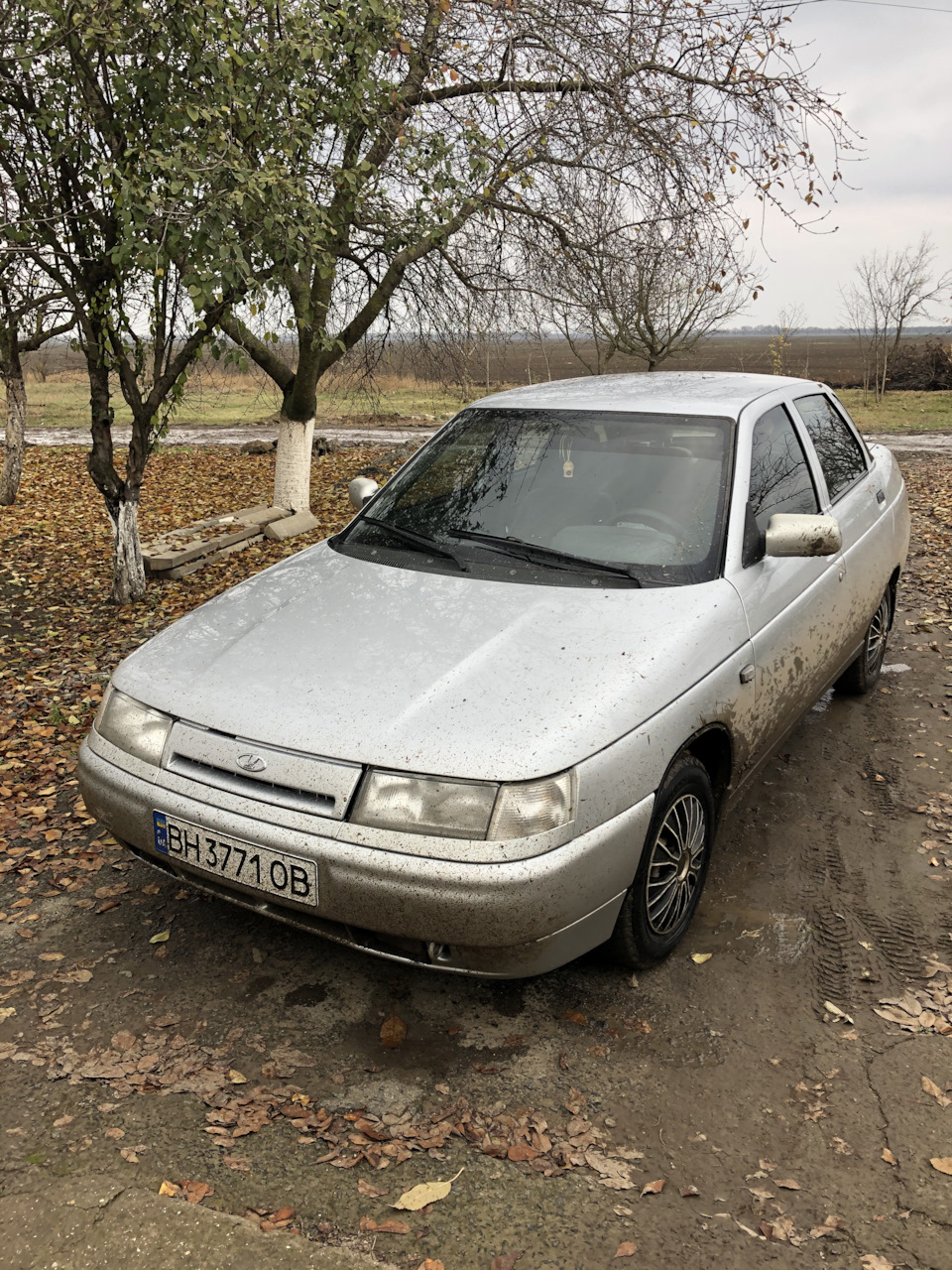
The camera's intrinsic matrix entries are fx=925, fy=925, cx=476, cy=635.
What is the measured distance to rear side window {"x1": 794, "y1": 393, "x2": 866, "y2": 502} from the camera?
440 cm

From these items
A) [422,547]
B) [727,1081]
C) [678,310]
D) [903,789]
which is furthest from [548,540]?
[678,310]

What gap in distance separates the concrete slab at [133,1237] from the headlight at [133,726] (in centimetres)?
114

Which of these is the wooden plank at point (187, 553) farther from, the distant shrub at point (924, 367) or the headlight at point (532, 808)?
the distant shrub at point (924, 367)

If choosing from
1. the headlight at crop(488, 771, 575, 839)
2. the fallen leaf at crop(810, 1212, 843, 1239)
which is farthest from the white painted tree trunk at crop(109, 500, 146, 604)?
the fallen leaf at crop(810, 1212, 843, 1239)

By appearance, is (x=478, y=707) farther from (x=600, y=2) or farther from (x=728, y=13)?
(x=728, y=13)

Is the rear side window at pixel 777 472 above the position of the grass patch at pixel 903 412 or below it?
below

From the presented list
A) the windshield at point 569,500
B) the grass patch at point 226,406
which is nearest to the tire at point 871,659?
the windshield at point 569,500

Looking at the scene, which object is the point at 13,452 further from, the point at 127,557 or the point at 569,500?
the point at 569,500

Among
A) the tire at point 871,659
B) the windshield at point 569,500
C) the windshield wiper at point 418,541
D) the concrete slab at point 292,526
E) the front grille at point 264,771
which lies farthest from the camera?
the concrete slab at point 292,526

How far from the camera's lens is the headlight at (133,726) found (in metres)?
2.83

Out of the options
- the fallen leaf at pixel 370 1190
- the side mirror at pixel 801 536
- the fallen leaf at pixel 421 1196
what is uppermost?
the side mirror at pixel 801 536

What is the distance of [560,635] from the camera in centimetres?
289

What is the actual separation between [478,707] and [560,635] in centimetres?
45

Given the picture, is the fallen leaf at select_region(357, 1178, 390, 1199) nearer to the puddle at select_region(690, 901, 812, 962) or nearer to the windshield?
the puddle at select_region(690, 901, 812, 962)
